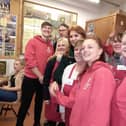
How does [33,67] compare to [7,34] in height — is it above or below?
below

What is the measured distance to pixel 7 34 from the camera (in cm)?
460

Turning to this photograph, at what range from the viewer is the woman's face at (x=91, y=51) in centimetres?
160

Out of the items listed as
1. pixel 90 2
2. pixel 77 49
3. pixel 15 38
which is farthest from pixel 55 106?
pixel 90 2

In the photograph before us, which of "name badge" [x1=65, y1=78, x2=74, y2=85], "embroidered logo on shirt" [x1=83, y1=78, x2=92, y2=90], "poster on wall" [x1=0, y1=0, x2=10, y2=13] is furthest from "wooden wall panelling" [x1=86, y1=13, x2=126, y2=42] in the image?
"embroidered logo on shirt" [x1=83, y1=78, x2=92, y2=90]

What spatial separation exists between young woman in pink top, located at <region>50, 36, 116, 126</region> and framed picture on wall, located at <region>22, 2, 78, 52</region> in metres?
3.44

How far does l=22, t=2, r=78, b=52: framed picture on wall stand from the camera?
16.0ft

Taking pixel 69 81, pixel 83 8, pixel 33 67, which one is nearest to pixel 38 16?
pixel 83 8

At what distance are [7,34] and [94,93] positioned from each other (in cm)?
354

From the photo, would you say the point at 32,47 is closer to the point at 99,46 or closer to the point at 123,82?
the point at 99,46

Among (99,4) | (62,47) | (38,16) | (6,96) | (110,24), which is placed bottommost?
(6,96)

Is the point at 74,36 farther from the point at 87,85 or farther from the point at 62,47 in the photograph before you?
the point at 87,85

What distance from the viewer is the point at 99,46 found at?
1.62 metres

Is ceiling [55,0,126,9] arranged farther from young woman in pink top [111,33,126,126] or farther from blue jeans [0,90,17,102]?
young woman in pink top [111,33,126,126]

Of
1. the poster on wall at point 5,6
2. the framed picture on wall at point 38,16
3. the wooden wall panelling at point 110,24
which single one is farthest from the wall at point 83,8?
the wooden wall panelling at point 110,24
